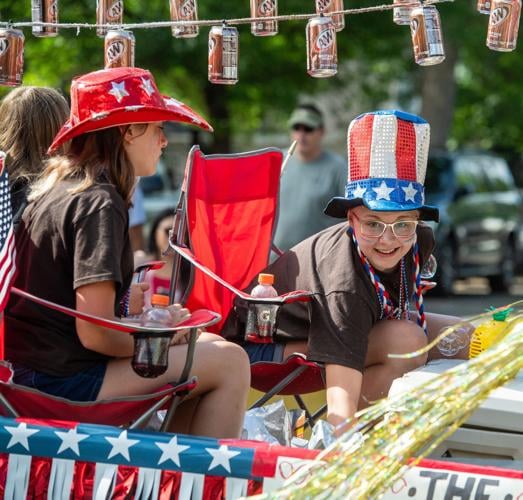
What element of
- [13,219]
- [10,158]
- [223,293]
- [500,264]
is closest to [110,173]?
[13,219]

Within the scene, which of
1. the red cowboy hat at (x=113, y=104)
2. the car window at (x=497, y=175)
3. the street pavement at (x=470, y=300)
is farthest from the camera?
the car window at (x=497, y=175)

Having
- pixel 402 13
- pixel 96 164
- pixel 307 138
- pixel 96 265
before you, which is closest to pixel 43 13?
pixel 96 164

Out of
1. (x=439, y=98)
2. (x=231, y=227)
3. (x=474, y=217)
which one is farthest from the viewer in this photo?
(x=439, y=98)

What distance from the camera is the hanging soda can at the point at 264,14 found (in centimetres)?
476

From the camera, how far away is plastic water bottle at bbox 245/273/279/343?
4.13m

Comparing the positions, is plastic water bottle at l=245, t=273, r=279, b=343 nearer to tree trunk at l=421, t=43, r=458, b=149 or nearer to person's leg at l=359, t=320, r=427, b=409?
person's leg at l=359, t=320, r=427, b=409

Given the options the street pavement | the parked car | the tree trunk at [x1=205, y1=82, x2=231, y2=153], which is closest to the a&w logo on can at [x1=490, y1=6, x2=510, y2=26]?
the street pavement

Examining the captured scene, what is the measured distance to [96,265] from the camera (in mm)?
3508

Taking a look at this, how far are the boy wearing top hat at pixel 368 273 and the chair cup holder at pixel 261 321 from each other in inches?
5.4

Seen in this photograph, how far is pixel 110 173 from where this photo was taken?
3760 millimetres

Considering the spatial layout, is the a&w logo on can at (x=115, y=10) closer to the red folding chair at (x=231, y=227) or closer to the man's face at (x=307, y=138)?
the red folding chair at (x=231, y=227)

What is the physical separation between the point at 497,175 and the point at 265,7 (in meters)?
11.0

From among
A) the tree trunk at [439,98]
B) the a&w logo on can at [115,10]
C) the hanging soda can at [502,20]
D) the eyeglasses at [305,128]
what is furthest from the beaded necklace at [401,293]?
the tree trunk at [439,98]

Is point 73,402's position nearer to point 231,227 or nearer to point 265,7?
point 231,227
